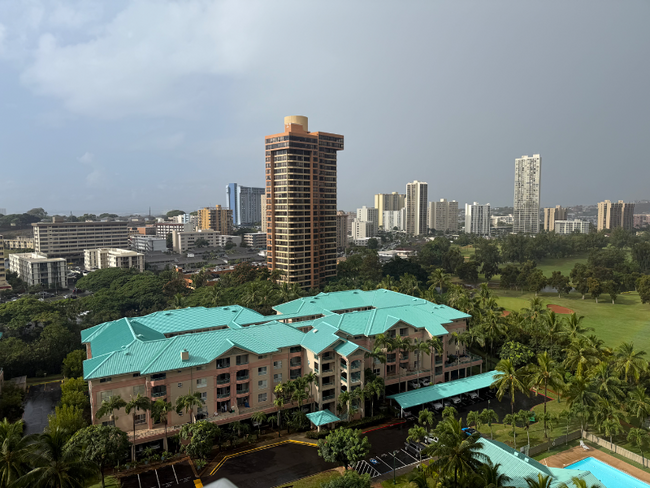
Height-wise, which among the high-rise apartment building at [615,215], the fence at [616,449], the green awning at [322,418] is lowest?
the fence at [616,449]

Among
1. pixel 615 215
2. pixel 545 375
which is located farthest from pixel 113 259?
pixel 615 215

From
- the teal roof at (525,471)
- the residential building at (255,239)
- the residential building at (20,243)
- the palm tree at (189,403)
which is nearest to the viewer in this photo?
the teal roof at (525,471)

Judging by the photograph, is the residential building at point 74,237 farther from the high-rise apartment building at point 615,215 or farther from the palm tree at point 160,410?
the high-rise apartment building at point 615,215

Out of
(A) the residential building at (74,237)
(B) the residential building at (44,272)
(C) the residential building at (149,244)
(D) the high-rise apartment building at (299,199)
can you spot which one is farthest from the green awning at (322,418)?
(C) the residential building at (149,244)

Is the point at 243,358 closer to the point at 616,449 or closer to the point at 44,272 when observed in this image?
the point at 616,449

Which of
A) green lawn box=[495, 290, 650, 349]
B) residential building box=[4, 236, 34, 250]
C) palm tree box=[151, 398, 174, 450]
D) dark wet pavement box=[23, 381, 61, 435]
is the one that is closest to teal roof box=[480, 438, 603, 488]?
palm tree box=[151, 398, 174, 450]

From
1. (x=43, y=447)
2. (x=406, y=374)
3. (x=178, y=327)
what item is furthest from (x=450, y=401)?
(x=43, y=447)

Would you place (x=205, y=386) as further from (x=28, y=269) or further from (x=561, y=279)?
(x=28, y=269)
